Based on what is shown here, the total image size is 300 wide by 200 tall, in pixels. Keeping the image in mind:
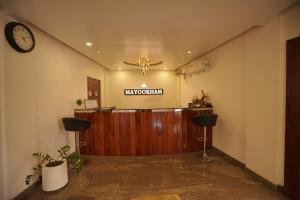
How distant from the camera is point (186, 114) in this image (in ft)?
12.0

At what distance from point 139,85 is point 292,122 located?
217 inches

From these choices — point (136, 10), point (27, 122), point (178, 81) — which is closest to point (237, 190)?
point (136, 10)

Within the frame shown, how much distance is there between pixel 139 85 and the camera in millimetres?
6891

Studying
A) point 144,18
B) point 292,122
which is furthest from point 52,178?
point 292,122

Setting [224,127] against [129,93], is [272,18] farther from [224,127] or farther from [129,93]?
[129,93]

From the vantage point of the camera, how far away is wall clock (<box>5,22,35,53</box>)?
2.01 m

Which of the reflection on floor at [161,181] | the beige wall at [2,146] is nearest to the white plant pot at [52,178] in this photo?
the reflection on floor at [161,181]

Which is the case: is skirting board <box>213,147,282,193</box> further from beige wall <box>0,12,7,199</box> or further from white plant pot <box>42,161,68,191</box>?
beige wall <box>0,12,7,199</box>

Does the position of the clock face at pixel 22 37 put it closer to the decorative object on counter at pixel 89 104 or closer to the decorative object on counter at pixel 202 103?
the decorative object on counter at pixel 89 104

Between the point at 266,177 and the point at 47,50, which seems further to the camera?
the point at 47,50

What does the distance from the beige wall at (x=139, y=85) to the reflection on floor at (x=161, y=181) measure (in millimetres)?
3750

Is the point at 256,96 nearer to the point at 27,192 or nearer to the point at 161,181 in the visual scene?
the point at 161,181

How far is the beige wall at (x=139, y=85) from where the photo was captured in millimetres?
6793

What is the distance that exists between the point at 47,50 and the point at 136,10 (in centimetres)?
193
